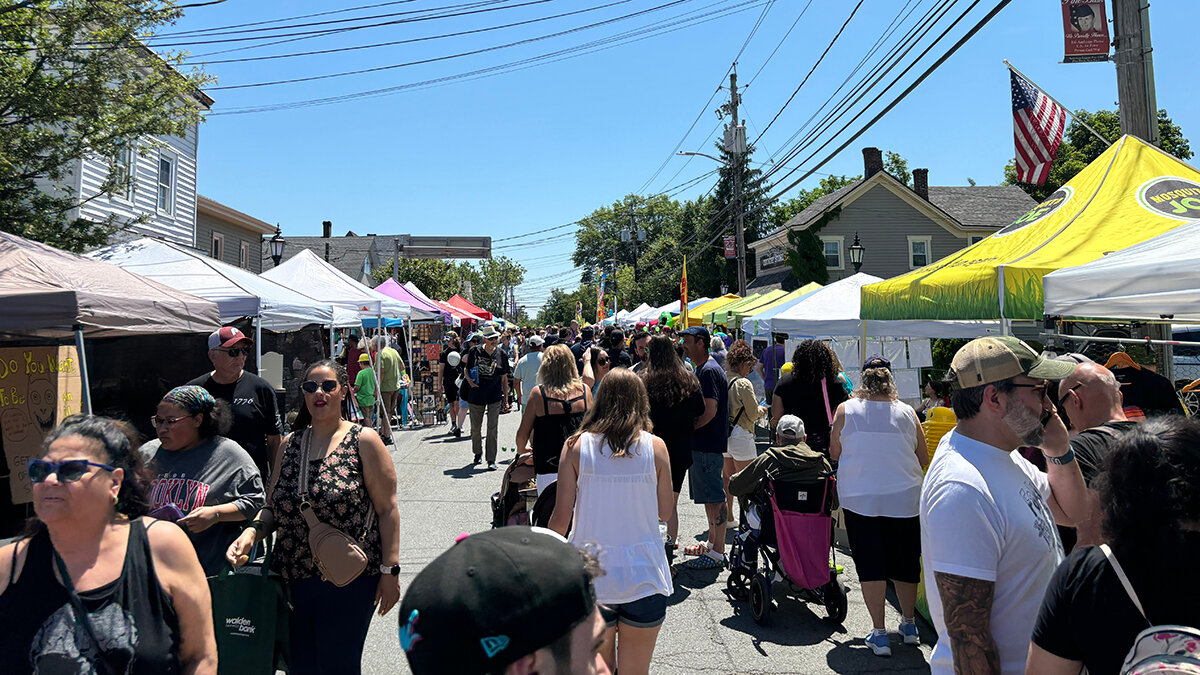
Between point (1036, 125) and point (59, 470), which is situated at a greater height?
point (1036, 125)

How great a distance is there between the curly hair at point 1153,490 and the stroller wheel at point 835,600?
12.0 feet

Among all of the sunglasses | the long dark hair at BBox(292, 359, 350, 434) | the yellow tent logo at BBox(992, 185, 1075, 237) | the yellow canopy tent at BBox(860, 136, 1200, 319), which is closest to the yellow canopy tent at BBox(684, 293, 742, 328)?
the yellow tent logo at BBox(992, 185, 1075, 237)

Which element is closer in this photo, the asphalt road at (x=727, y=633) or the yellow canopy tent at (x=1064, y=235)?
the asphalt road at (x=727, y=633)

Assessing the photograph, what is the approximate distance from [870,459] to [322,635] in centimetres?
332

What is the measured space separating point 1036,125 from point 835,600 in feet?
21.5

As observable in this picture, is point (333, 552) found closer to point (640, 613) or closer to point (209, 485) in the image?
point (209, 485)

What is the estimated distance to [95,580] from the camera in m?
2.10

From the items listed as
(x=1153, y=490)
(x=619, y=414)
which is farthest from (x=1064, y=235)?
(x=1153, y=490)

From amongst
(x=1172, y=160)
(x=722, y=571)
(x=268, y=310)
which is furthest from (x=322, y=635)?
(x=1172, y=160)

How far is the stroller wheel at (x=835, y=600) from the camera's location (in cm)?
509

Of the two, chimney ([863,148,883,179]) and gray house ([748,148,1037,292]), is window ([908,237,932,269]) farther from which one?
chimney ([863,148,883,179])

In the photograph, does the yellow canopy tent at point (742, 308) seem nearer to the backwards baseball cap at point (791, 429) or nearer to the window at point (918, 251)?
the backwards baseball cap at point (791, 429)

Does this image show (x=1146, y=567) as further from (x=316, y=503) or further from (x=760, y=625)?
(x=760, y=625)

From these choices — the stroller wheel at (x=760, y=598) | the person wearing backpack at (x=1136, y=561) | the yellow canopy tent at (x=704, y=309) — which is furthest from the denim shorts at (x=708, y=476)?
the yellow canopy tent at (x=704, y=309)
